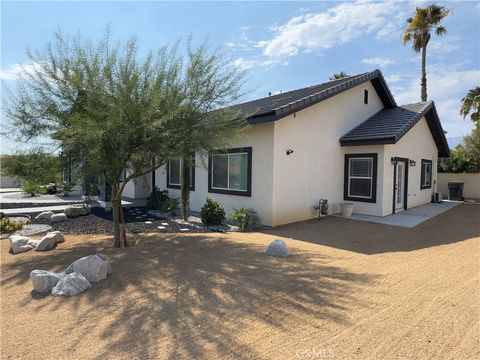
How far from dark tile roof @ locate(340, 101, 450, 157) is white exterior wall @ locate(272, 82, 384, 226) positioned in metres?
0.44

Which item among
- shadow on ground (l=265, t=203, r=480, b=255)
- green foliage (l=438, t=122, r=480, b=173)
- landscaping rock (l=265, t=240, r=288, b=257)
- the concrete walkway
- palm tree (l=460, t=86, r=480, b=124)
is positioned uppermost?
palm tree (l=460, t=86, r=480, b=124)

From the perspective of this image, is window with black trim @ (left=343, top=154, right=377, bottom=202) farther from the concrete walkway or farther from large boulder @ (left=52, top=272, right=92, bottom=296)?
large boulder @ (left=52, top=272, right=92, bottom=296)

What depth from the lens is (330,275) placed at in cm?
528

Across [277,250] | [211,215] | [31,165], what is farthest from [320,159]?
[31,165]

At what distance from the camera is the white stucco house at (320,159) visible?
32.2 feet

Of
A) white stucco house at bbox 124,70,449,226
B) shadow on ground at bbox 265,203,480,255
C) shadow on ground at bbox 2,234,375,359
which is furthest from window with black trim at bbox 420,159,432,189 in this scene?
shadow on ground at bbox 2,234,375,359

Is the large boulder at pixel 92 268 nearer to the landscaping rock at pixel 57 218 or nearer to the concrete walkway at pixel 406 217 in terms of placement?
the landscaping rock at pixel 57 218

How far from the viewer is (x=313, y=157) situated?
36.1 ft

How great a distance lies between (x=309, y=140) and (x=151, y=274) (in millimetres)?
7286

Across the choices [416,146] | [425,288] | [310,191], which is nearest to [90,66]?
[425,288]

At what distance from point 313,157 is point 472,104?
22.6m

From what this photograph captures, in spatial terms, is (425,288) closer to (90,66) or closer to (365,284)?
(365,284)

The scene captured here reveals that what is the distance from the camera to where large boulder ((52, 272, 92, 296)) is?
4.41m

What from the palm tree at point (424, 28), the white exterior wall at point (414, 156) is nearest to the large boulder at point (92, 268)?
the white exterior wall at point (414, 156)
